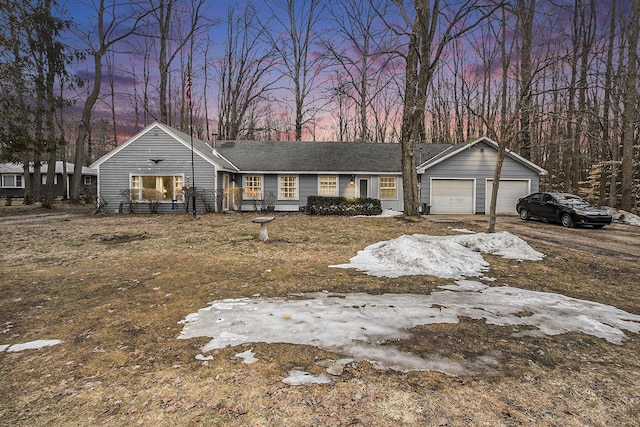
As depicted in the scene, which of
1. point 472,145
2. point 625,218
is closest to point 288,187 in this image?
point 472,145

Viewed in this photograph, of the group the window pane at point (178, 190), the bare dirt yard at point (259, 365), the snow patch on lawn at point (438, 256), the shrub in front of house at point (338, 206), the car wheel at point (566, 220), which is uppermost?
the window pane at point (178, 190)

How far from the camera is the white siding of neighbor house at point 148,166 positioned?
17891 millimetres

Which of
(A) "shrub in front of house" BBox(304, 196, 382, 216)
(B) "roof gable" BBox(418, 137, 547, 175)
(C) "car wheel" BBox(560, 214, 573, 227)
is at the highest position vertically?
(B) "roof gable" BBox(418, 137, 547, 175)

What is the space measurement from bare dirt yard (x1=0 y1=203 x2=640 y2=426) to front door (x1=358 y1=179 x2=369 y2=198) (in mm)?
14073

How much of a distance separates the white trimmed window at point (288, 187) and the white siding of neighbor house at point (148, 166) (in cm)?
409

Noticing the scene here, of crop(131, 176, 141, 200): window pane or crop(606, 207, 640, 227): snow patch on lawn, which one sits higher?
crop(131, 176, 141, 200): window pane

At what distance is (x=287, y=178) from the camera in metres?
20.2

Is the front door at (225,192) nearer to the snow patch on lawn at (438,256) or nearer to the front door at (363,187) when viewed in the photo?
the front door at (363,187)

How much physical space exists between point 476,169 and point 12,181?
41.3 meters

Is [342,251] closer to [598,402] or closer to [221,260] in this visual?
[221,260]

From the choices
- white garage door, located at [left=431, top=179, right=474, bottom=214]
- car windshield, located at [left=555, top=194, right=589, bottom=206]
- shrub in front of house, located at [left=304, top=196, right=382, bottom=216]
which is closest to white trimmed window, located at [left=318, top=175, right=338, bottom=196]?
shrub in front of house, located at [left=304, top=196, right=382, bottom=216]

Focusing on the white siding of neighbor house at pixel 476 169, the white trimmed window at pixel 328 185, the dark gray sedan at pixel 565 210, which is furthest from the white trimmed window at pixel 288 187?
the dark gray sedan at pixel 565 210

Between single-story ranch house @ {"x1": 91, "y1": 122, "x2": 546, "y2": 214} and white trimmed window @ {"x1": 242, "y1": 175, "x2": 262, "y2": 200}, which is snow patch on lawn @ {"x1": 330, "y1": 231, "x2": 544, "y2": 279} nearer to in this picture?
single-story ranch house @ {"x1": 91, "y1": 122, "x2": 546, "y2": 214}

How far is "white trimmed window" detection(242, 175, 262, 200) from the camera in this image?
20.0m
